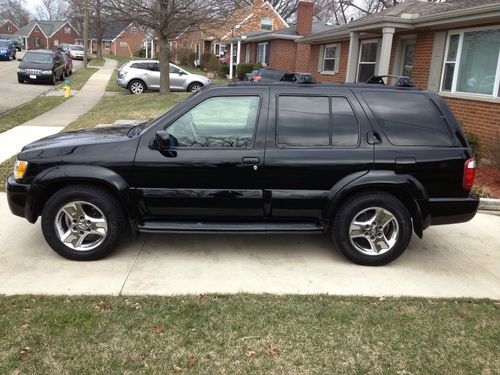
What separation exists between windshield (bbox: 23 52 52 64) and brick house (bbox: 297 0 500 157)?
16.1 metres

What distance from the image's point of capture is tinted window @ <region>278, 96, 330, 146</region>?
4.54 m

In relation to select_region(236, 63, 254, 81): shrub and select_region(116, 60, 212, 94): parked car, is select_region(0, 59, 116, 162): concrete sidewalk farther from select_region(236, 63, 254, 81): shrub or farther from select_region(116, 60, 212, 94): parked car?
select_region(236, 63, 254, 81): shrub

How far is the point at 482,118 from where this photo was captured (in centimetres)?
995

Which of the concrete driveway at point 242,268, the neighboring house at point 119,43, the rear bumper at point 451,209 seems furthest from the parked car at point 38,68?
the neighboring house at point 119,43

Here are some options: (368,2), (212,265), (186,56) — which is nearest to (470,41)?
(212,265)

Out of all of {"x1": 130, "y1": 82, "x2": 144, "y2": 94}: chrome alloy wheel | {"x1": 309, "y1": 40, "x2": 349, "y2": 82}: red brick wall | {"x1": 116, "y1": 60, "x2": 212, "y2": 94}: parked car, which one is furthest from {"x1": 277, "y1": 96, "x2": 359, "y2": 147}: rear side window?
{"x1": 130, "y1": 82, "x2": 144, "y2": 94}: chrome alloy wheel

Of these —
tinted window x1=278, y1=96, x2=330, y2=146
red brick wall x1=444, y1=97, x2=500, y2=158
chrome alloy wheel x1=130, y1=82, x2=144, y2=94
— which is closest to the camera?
tinted window x1=278, y1=96, x2=330, y2=146

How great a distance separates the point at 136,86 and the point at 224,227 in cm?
1791

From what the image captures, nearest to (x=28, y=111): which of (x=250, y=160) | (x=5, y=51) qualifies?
(x=250, y=160)

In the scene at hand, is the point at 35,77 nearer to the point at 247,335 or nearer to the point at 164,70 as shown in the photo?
the point at 164,70

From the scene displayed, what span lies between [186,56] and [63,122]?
3598 cm

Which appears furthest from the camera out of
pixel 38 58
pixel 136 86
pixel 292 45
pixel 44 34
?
pixel 44 34

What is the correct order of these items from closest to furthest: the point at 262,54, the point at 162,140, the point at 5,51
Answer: the point at 162,140, the point at 262,54, the point at 5,51

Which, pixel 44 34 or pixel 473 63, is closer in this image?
pixel 473 63
